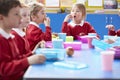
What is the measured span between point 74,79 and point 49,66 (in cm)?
25

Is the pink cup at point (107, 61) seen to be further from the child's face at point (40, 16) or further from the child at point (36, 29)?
the child's face at point (40, 16)

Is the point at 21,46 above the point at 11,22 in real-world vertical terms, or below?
below

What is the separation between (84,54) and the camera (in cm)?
184

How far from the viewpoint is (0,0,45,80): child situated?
1.48m

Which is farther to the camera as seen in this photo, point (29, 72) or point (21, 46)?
point (21, 46)

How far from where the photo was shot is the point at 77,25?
3.43 metres

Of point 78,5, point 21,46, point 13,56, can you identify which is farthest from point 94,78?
point 78,5

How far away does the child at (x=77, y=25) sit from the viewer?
3289mm

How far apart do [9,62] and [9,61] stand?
4 centimetres

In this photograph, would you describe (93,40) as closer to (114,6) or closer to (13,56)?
(13,56)

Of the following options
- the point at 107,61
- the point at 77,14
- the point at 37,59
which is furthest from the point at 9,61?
the point at 77,14

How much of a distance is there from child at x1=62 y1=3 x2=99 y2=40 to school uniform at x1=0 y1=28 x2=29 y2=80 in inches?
60.6

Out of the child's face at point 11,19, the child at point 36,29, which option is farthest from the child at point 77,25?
the child's face at point 11,19

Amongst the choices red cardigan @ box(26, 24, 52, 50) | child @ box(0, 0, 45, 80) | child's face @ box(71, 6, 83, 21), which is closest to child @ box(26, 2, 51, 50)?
red cardigan @ box(26, 24, 52, 50)
